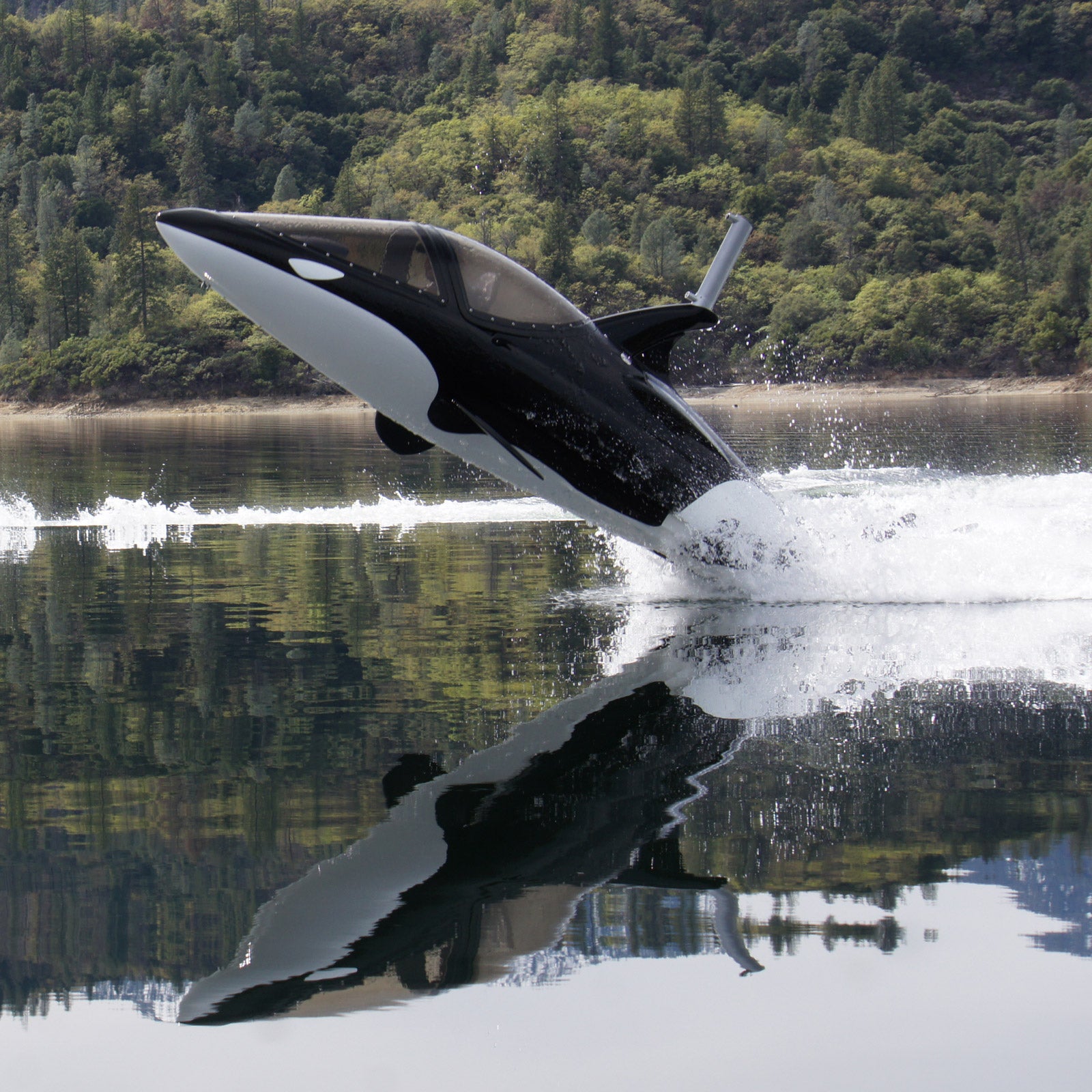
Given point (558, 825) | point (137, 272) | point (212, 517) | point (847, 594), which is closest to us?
point (558, 825)

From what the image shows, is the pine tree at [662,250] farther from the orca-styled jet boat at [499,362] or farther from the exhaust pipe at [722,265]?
the orca-styled jet boat at [499,362]

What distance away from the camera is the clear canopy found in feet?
54.7

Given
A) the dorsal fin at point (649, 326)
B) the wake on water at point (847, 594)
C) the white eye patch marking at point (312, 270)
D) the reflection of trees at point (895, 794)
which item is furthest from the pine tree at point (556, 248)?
Result: the reflection of trees at point (895, 794)

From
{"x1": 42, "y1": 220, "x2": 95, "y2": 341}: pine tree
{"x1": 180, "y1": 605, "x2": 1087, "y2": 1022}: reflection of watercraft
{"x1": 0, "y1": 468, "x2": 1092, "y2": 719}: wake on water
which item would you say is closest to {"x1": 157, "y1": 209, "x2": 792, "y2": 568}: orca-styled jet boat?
{"x1": 0, "y1": 468, "x2": 1092, "y2": 719}: wake on water

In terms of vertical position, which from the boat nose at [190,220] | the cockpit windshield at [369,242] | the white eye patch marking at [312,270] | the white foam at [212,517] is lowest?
the white foam at [212,517]

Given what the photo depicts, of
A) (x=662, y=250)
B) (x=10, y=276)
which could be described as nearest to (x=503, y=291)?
(x=662, y=250)

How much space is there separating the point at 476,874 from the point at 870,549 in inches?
504

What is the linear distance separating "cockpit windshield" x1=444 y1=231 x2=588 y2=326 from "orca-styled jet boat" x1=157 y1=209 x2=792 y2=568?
0.08ft

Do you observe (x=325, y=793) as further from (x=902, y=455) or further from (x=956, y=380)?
(x=956, y=380)

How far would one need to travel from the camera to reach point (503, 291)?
57.2 feet

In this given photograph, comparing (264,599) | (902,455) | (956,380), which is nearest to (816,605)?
(264,599)

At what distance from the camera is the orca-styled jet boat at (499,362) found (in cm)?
1661

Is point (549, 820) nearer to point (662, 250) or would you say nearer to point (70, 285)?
point (70, 285)

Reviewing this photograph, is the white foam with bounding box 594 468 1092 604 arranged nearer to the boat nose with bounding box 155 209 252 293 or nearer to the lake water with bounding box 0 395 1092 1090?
the lake water with bounding box 0 395 1092 1090
